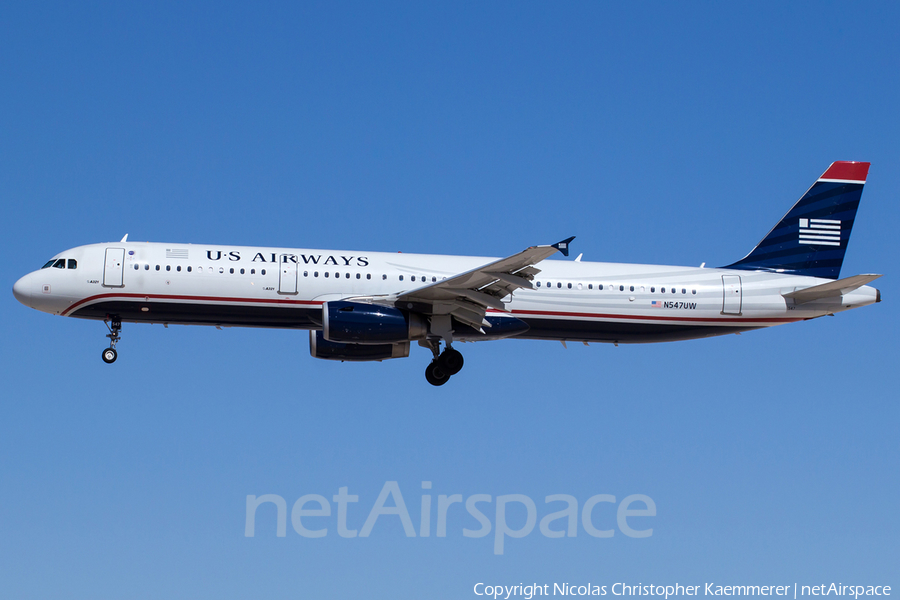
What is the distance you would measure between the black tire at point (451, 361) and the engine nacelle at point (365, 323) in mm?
2117

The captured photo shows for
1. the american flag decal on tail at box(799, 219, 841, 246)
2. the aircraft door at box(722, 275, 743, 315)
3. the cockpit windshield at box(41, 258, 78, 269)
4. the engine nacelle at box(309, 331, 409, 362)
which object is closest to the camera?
the cockpit windshield at box(41, 258, 78, 269)

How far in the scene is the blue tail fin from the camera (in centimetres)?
3419

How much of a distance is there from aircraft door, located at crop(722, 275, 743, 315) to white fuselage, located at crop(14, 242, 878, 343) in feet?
0.11

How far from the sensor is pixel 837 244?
3459cm

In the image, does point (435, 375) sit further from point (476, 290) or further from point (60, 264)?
point (60, 264)

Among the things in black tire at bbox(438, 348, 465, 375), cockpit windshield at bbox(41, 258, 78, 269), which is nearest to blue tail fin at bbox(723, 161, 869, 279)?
black tire at bbox(438, 348, 465, 375)

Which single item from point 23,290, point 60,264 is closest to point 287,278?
point 60,264

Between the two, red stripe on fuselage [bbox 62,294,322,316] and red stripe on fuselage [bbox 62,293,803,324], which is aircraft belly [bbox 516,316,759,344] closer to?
red stripe on fuselage [bbox 62,293,803,324]

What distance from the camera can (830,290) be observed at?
1257 inches

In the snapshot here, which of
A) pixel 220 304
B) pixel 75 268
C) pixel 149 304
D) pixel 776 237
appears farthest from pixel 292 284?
pixel 776 237

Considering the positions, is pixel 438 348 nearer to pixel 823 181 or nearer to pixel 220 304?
pixel 220 304

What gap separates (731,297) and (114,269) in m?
19.5

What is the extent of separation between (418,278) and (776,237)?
Result: 12.9 m

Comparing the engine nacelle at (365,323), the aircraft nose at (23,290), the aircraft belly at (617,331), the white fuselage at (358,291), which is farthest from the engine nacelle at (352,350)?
the aircraft nose at (23,290)
